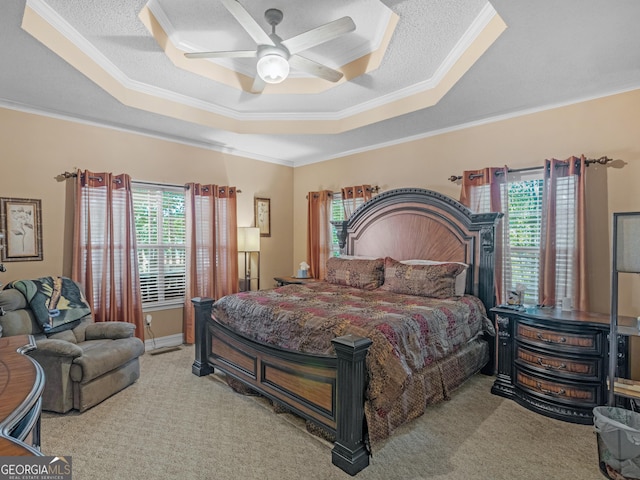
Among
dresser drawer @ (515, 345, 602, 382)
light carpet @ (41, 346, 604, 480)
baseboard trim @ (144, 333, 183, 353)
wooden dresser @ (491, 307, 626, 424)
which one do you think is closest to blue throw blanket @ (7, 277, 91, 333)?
light carpet @ (41, 346, 604, 480)

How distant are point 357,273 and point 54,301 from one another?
10.4ft

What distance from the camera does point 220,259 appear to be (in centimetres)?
506

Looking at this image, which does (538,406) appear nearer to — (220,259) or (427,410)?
(427,410)

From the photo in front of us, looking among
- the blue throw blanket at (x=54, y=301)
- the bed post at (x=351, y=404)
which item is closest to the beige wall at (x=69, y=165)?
the blue throw blanket at (x=54, y=301)

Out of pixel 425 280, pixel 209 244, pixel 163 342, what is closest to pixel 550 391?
pixel 425 280

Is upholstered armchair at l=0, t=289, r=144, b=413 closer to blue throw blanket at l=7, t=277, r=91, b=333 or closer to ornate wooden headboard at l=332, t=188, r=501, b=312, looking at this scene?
blue throw blanket at l=7, t=277, r=91, b=333

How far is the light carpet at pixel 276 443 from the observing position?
2.15m

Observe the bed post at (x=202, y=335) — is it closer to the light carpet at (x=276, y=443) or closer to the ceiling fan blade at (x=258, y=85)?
the light carpet at (x=276, y=443)

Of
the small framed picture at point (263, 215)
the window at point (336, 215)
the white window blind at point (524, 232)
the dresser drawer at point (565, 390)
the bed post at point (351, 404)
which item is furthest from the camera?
the small framed picture at point (263, 215)

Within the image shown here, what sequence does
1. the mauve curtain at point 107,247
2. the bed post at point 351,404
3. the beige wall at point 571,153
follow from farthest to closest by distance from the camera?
1. the mauve curtain at point 107,247
2. the beige wall at point 571,153
3. the bed post at point 351,404

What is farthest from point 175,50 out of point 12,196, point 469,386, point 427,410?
point 469,386

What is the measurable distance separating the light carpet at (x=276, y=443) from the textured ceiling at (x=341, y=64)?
2.85m

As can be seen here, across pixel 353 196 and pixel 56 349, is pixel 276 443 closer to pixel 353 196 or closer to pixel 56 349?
pixel 56 349

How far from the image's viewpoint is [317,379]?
95.3 inches
